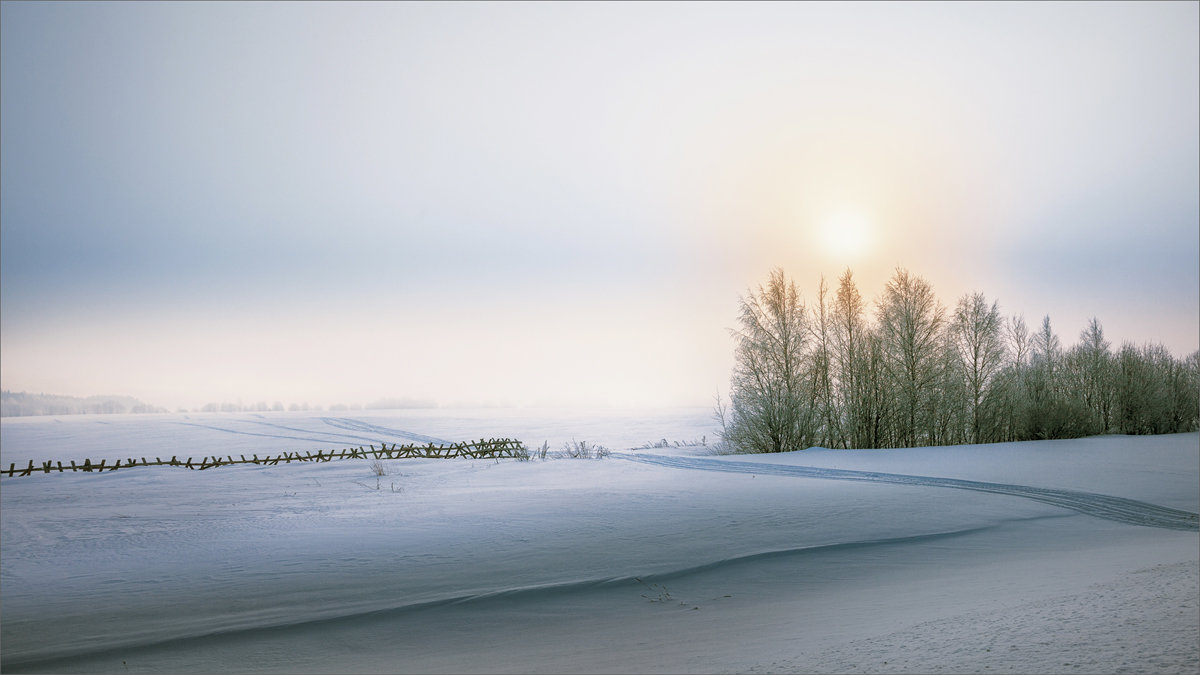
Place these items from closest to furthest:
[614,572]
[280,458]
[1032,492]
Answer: [614,572] → [1032,492] → [280,458]

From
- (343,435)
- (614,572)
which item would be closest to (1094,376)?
(614,572)

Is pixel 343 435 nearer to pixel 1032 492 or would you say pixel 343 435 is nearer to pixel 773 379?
pixel 773 379

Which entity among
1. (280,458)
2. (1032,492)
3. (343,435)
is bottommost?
(343,435)

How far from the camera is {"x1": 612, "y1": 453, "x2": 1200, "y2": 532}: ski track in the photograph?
9180mm

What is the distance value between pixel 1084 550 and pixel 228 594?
8.18m

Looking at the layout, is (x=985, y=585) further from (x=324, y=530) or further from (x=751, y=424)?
(x=751, y=424)

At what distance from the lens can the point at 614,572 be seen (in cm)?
650

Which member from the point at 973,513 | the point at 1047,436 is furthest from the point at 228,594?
the point at 1047,436

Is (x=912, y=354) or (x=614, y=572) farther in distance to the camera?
(x=912, y=354)

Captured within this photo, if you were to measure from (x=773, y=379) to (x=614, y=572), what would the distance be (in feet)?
54.4

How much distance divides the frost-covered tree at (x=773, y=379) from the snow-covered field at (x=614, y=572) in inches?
303

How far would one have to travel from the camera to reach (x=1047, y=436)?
72.8ft

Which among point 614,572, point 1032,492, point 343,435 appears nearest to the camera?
point 614,572

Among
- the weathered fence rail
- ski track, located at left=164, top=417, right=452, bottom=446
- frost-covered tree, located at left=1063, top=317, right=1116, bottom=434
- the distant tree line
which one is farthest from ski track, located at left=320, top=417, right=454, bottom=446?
frost-covered tree, located at left=1063, top=317, right=1116, bottom=434
